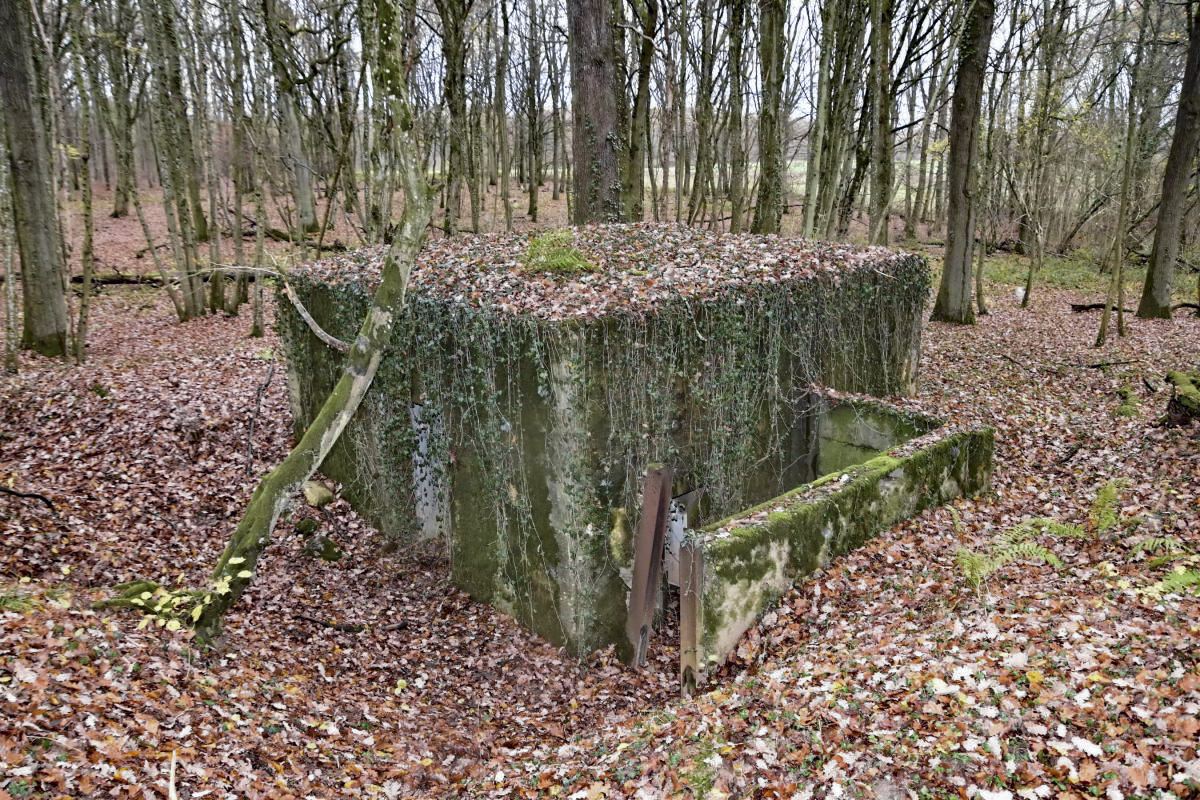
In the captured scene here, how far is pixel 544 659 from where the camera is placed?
693 cm

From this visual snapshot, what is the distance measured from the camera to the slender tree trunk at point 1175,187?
1321cm

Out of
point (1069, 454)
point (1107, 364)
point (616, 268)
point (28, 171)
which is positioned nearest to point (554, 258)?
point (616, 268)

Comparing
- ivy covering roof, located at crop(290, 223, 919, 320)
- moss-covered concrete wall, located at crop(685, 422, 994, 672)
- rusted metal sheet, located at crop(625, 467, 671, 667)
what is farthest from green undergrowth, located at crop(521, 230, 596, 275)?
moss-covered concrete wall, located at crop(685, 422, 994, 672)

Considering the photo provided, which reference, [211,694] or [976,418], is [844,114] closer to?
[976,418]

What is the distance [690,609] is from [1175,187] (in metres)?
14.4

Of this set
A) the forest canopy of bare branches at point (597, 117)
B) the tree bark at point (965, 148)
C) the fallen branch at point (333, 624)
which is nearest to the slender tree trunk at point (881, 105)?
the forest canopy of bare branches at point (597, 117)

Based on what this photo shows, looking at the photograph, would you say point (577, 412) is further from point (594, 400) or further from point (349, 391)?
point (349, 391)

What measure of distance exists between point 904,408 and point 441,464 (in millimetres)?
5640

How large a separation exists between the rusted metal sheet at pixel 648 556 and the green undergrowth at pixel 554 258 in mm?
2300

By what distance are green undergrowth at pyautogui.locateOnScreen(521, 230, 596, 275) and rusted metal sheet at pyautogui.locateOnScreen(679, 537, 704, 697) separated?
3174 mm

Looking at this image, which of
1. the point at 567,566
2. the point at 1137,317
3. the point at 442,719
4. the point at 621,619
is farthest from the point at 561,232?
the point at 1137,317

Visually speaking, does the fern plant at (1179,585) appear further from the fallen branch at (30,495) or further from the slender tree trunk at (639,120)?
the fallen branch at (30,495)

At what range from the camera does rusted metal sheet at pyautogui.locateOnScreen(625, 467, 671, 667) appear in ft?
21.4

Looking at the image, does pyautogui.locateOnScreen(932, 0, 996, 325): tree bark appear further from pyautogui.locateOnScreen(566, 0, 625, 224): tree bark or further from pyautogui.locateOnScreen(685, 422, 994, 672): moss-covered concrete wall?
pyautogui.locateOnScreen(685, 422, 994, 672): moss-covered concrete wall
